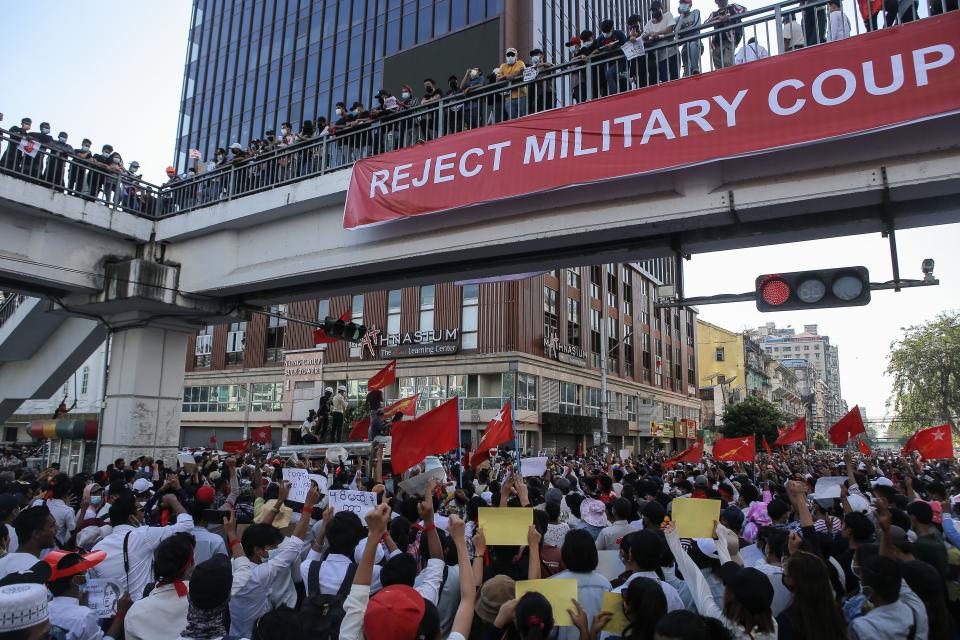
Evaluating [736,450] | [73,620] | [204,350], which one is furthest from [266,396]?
[73,620]

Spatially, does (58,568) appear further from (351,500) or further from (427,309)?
(427,309)

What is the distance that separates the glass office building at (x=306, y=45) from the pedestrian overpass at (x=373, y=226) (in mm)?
29550

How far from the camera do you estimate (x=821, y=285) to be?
24.0 feet

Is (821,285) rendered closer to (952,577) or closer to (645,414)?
(952,577)

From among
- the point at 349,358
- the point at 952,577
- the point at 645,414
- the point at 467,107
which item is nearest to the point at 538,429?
the point at 349,358

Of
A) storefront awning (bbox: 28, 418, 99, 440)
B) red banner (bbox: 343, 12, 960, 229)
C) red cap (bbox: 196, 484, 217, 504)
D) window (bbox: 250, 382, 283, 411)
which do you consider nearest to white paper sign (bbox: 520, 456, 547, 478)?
red banner (bbox: 343, 12, 960, 229)

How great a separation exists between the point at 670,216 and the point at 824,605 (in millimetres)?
5452

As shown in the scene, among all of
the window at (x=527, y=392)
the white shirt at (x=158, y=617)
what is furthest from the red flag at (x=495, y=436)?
the window at (x=527, y=392)

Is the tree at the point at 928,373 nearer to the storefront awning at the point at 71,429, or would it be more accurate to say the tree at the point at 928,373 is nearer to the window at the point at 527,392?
the window at the point at 527,392

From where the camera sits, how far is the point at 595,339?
4931 cm

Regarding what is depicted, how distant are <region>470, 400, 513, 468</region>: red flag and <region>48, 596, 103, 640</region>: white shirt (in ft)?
19.1

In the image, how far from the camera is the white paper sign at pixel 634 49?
8636 mm

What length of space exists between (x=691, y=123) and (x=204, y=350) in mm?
50587

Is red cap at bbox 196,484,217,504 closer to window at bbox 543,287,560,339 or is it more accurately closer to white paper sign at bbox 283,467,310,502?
white paper sign at bbox 283,467,310,502
